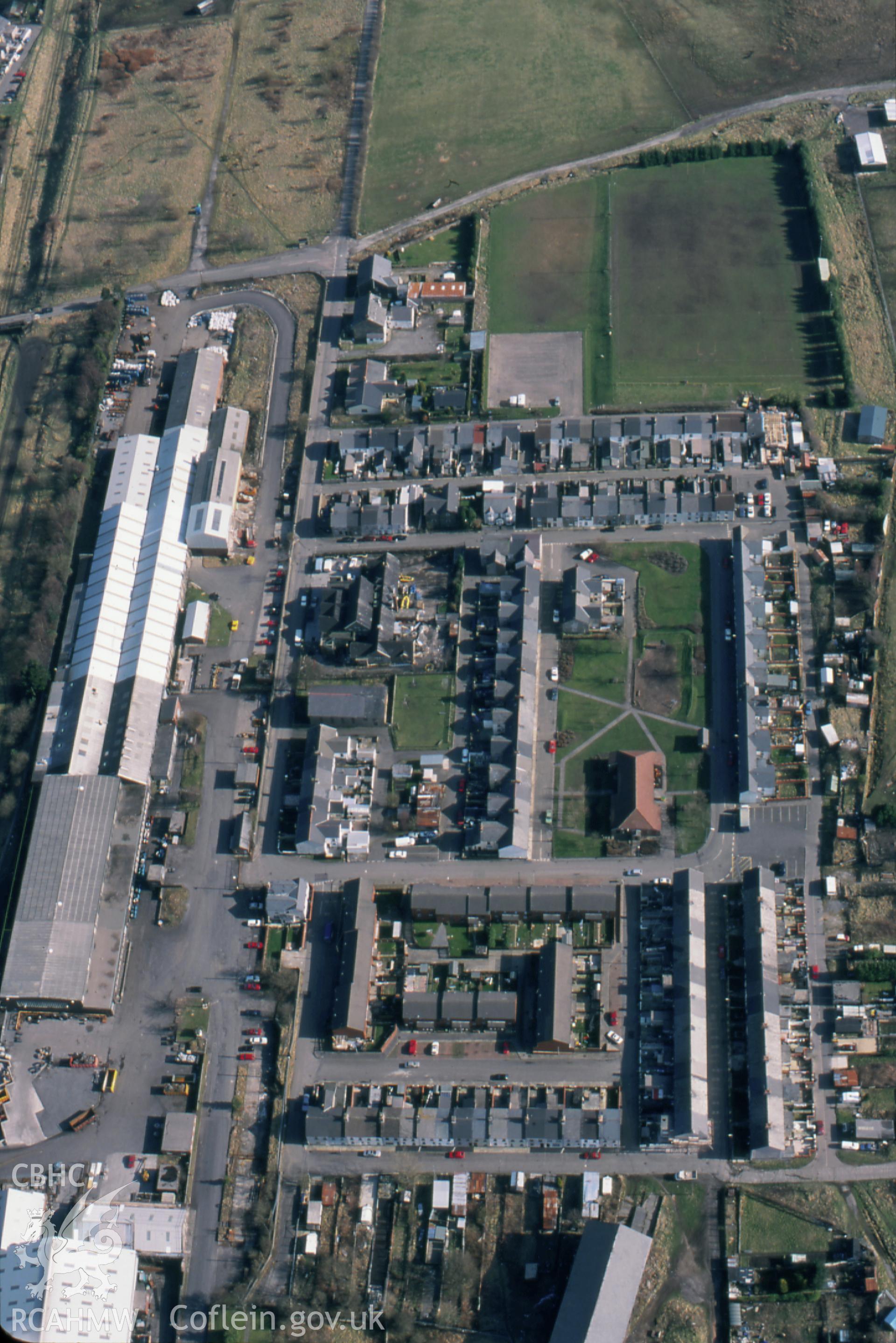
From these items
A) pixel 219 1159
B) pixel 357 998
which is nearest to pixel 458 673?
pixel 357 998

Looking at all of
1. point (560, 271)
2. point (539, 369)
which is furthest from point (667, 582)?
point (560, 271)

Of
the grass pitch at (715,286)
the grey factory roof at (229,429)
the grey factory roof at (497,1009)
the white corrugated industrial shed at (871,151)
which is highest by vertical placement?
the white corrugated industrial shed at (871,151)

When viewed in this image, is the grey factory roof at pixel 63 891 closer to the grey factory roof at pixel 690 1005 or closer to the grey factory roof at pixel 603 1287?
the grey factory roof at pixel 603 1287

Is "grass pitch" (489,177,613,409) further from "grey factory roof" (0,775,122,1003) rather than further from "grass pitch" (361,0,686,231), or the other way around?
"grey factory roof" (0,775,122,1003)

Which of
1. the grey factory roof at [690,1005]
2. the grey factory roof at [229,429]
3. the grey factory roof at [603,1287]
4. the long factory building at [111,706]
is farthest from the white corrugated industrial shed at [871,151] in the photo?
the grey factory roof at [603,1287]

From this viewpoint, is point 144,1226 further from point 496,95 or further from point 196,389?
point 496,95

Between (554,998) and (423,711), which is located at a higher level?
(423,711)

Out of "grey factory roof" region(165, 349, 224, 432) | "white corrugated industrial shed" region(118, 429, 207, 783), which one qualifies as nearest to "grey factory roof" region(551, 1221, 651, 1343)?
"white corrugated industrial shed" region(118, 429, 207, 783)
